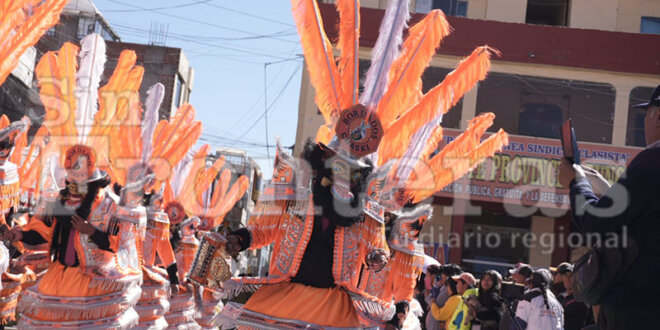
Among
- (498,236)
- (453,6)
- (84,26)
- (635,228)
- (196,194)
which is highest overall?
(453,6)

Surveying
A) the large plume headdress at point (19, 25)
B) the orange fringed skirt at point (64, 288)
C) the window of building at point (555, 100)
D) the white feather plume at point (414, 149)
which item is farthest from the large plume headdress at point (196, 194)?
the window of building at point (555, 100)

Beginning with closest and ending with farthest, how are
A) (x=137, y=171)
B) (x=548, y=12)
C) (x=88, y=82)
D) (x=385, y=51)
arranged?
1. (x=385, y=51)
2. (x=88, y=82)
3. (x=137, y=171)
4. (x=548, y=12)

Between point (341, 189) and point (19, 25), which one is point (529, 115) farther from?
point (341, 189)

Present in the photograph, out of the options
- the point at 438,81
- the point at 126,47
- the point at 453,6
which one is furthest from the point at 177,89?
the point at 438,81

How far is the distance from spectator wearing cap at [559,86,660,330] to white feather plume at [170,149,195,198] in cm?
945

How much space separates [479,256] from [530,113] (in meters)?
4.22

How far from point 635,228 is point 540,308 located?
16.4ft

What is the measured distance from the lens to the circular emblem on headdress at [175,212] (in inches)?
452

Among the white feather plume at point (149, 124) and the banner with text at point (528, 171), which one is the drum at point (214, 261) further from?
the banner with text at point (528, 171)

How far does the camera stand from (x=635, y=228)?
122 inches

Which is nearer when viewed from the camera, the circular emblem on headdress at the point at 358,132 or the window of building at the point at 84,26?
the circular emblem on headdress at the point at 358,132

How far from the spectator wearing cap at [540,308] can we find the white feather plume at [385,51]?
123 inches

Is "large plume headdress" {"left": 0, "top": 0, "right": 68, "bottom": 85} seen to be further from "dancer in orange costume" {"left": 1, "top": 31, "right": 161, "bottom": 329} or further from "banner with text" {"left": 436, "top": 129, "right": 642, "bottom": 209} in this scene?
"banner with text" {"left": 436, "top": 129, "right": 642, "bottom": 209}

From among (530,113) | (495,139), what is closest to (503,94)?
(530,113)
